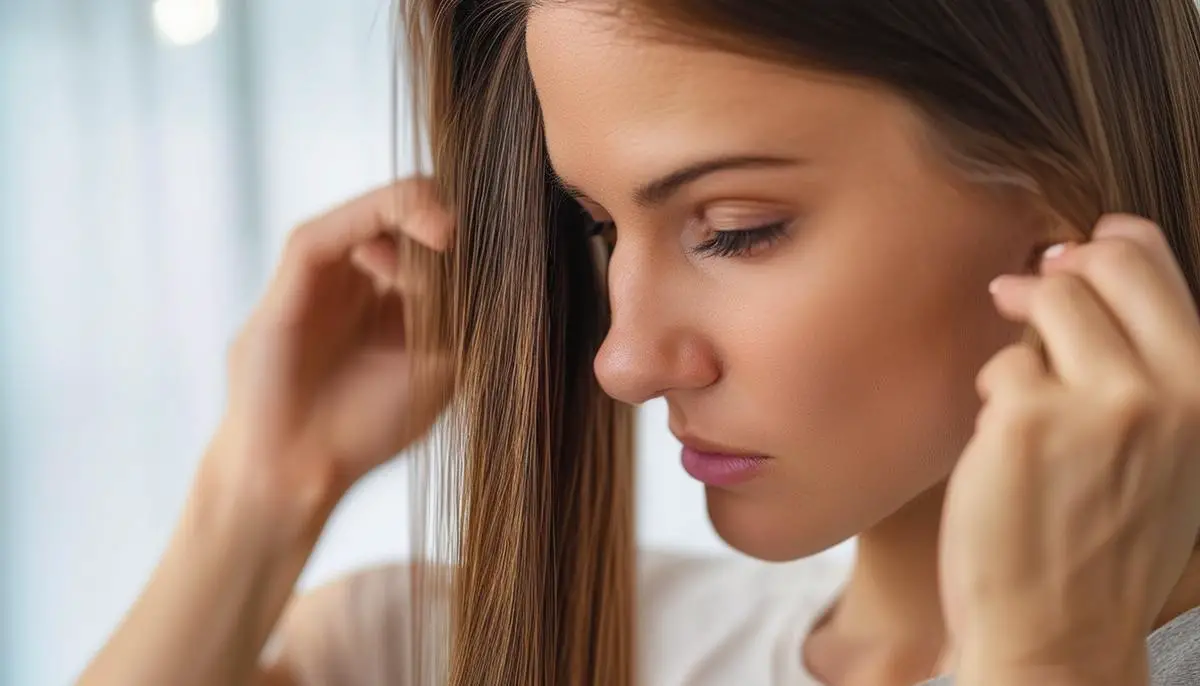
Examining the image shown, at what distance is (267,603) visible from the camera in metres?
0.90

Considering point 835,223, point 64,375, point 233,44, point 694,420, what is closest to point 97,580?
point 64,375

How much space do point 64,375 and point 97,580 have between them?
31 centimetres

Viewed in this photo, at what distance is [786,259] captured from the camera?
27.0 inches

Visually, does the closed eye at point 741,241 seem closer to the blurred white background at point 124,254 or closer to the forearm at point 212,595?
the forearm at point 212,595

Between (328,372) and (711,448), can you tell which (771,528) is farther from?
(328,372)

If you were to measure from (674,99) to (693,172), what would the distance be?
1.6 inches

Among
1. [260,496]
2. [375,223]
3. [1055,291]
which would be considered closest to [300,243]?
[375,223]

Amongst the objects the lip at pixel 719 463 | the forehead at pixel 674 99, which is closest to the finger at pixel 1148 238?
the forehead at pixel 674 99

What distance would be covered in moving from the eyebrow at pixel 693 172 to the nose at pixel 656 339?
44mm

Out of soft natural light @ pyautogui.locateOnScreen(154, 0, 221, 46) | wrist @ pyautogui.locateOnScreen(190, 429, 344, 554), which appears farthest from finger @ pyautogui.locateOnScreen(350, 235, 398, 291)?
soft natural light @ pyautogui.locateOnScreen(154, 0, 221, 46)

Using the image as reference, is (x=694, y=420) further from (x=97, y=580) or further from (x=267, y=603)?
(x=97, y=580)

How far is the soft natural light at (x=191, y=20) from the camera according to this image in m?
1.76

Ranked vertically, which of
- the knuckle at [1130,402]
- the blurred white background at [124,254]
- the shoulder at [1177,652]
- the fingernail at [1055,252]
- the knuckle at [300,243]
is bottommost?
the shoulder at [1177,652]

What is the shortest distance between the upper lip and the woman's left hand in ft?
0.54
